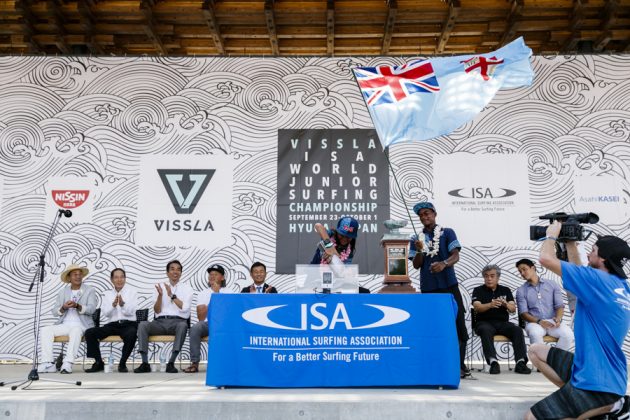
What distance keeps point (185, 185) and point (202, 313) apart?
5.13ft

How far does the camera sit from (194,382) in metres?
4.20

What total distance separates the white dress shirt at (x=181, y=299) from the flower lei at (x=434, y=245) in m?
2.53

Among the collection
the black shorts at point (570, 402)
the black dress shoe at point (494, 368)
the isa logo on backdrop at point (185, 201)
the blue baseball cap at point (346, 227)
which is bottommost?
the black dress shoe at point (494, 368)

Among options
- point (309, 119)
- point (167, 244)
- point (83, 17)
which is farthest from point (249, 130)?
point (83, 17)

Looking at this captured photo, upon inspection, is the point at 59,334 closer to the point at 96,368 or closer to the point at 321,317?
the point at 96,368

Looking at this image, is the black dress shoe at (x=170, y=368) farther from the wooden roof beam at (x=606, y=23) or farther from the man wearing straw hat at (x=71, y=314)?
the wooden roof beam at (x=606, y=23)

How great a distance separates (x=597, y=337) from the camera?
266cm

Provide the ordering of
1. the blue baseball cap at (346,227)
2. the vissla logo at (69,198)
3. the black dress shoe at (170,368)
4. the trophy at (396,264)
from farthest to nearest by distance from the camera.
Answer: the vissla logo at (69,198)
the black dress shoe at (170,368)
the blue baseball cap at (346,227)
the trophy at (396,264)

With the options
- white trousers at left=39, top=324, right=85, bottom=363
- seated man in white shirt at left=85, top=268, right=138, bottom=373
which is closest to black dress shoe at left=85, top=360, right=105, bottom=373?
seated man in white shirt at left=85, top=268, right=138, bottom=373

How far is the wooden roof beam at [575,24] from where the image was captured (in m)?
6.53

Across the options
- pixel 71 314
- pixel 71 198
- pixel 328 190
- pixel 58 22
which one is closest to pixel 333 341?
pixel 328 190

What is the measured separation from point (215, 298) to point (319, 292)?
65cm

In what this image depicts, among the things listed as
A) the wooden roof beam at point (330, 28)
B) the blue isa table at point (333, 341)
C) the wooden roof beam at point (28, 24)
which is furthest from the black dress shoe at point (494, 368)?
the wooden roof beam at point (28, 24)

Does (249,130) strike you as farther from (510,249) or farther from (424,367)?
(424,367)
